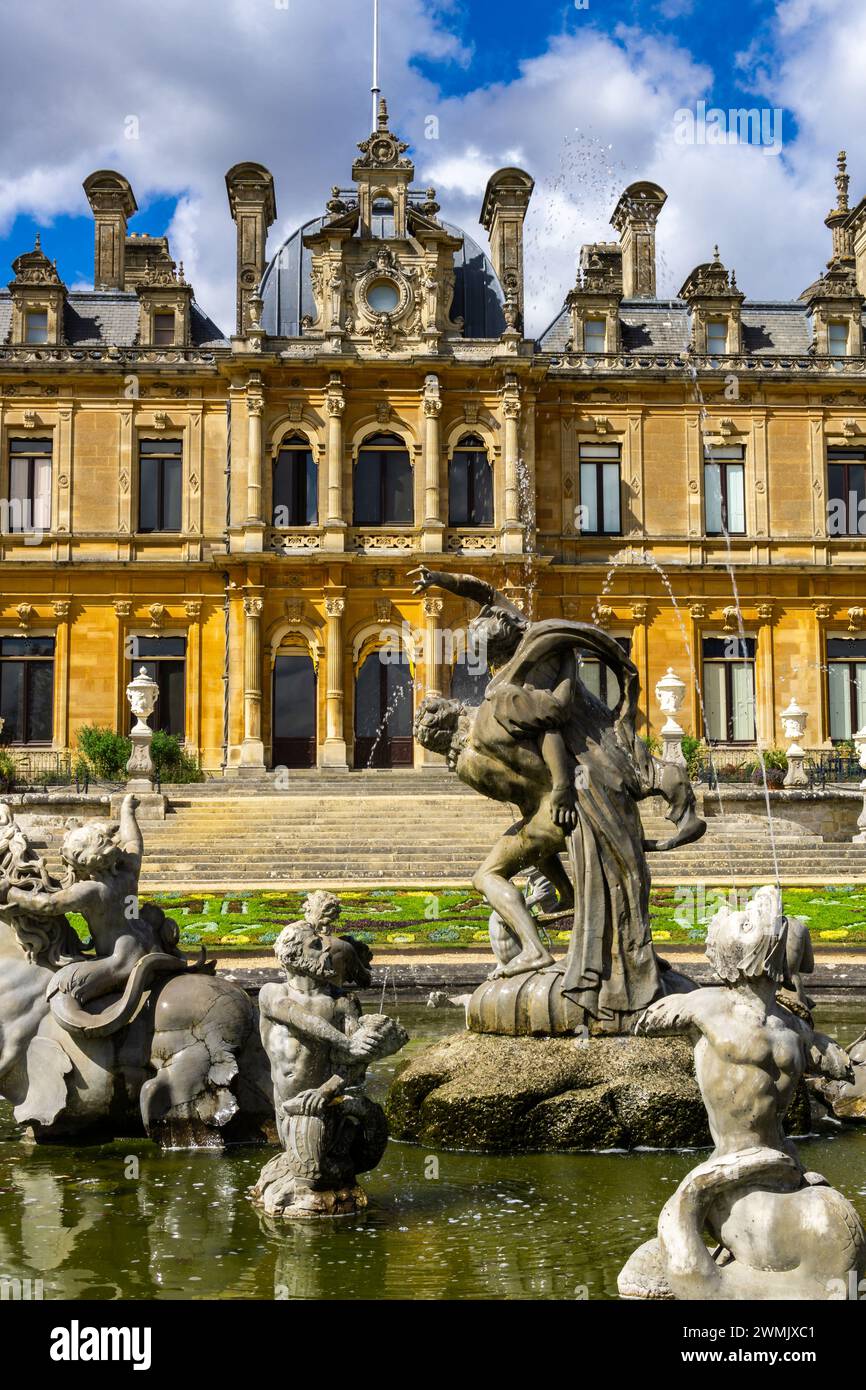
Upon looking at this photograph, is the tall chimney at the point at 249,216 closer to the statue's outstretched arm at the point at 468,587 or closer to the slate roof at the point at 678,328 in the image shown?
the slate roof at the point at 678,328

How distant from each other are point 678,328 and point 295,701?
1473cm

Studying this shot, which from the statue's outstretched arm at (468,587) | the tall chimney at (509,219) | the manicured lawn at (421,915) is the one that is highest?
the tall chimney at (509,219)

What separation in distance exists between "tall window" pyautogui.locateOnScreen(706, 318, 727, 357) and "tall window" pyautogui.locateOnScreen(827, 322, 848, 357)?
9.03ft

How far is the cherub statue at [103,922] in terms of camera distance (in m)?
6.98

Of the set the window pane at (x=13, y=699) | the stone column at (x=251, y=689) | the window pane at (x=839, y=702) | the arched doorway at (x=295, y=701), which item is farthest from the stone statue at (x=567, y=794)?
the window pane at (x=839, y=702)

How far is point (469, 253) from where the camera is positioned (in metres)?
37.7

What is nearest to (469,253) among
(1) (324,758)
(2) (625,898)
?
(1) (324,758)

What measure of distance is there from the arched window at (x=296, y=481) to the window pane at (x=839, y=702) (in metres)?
13.6

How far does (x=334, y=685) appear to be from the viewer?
3416 cm

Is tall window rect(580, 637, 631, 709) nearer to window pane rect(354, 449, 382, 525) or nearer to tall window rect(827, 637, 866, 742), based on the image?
tall window rect(827, 637, 866, 742)

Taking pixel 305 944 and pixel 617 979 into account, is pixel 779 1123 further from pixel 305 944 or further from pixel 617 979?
pixel 617 979

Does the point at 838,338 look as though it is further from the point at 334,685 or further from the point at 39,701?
the point at 39,701

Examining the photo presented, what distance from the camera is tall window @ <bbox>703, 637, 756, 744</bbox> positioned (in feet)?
120

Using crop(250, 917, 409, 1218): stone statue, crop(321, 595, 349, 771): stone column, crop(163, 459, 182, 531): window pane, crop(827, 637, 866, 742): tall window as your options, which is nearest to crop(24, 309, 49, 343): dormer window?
crop(163, 459, 182, 531): window pane
